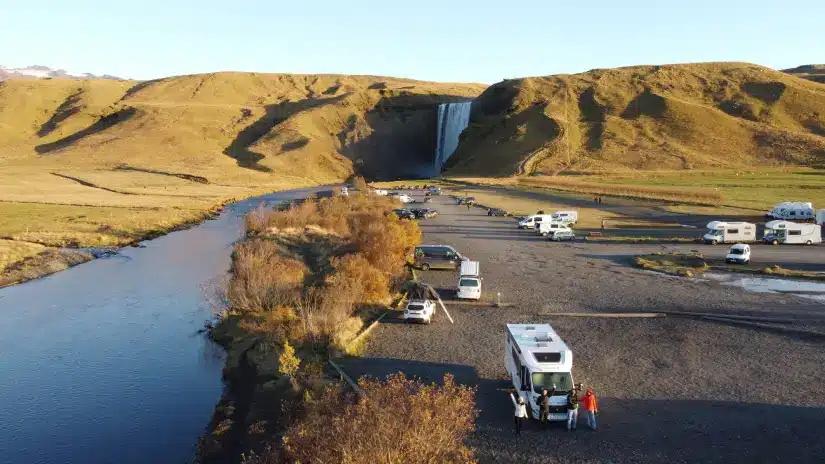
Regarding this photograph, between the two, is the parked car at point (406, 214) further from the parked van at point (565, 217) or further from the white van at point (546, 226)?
the parked van at point (565, 217)

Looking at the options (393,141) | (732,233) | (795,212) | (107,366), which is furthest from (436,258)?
(393,141)

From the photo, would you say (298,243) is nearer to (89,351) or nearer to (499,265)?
(499,265)

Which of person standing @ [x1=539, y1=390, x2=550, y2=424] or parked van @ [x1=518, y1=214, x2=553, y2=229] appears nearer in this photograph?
person standing @ [x1=539, y1=390, x2=550, y2=424]

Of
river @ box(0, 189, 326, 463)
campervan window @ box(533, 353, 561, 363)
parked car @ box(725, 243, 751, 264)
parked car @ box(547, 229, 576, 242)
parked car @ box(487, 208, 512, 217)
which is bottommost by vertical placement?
river @ box(0, 189, 326, 463)

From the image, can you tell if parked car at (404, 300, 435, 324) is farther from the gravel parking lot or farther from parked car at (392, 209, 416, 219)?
parked car at (392, 209, 416, 219)

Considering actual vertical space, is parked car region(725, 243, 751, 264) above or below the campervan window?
below

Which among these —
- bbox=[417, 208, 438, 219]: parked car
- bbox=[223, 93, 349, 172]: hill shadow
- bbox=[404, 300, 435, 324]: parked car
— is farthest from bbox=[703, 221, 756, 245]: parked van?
bbox=[223, 93, 349, 172]: hill shadow

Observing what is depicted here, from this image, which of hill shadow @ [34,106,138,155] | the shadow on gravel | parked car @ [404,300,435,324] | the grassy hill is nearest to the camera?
the shadow on gravel
